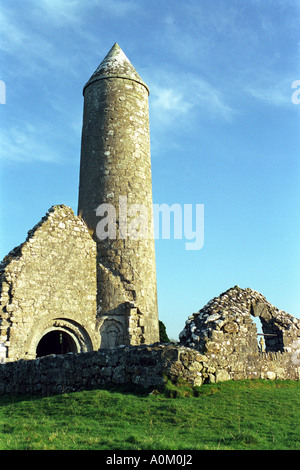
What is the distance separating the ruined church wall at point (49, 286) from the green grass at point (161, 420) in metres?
4.98

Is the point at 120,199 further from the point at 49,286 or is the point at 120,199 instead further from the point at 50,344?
the point at 50,344

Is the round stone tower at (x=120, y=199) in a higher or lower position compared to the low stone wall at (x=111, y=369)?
higher

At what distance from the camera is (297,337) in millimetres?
13711

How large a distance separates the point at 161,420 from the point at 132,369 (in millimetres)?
2446

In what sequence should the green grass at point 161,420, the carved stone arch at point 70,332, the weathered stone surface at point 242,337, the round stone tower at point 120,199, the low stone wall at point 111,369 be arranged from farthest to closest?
the round stone tower at point 120,199, the carved stone arch at point 70,332, the weathered stone surface at point 242,337, the low stone wall at point 111,369, the green grass at point 161,420

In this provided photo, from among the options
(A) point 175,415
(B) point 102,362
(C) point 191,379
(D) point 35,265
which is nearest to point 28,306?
(D) point 35,265

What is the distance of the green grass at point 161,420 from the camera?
6.02 meters

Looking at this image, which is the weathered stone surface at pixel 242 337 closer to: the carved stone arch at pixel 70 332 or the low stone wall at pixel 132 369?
the low stone wall at pixel 132 369

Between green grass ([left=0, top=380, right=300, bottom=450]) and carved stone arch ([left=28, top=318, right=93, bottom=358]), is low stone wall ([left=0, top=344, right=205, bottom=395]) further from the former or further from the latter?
carved stone arch ([left=28, top=318, right=93, bottom=358])

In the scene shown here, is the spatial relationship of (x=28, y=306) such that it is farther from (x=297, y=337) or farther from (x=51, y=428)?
(x=297, y=337)

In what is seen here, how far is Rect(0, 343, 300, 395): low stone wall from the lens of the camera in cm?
933

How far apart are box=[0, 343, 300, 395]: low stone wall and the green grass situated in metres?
0.37

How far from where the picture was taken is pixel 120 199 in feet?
59.7

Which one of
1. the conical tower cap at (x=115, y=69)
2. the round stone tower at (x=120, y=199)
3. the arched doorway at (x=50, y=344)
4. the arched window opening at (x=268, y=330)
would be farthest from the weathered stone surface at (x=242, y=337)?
the conical tower cap at (x=115, y=69)
